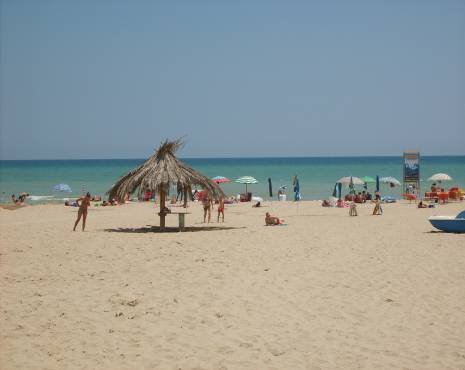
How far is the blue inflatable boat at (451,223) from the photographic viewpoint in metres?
13.6

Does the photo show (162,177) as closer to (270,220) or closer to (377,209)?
(270,220)

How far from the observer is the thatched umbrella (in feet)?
46.7

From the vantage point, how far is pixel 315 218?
739 inches

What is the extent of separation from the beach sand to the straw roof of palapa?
55.9 inches

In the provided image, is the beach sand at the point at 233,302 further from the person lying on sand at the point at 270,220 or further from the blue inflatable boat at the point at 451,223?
the person lying on sand at the point at 270,220

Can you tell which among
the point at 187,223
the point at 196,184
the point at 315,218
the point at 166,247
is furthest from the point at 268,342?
the point at 315,218

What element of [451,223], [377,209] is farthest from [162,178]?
[377,209]

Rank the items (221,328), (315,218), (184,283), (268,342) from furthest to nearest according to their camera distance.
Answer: (315,218) < (184,283) < (221,328) < (268,342)

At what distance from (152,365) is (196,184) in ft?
31.3

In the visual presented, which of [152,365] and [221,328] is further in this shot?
[221,328]

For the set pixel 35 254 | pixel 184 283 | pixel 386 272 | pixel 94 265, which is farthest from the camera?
pixel 35 254

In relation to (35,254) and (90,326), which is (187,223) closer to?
(35,254)

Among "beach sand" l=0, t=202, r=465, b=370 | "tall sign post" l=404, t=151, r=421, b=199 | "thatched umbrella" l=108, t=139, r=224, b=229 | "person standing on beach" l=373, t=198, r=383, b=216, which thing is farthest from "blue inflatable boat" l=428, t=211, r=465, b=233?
"tall sign post" l=404, t=151, r=421, b=199

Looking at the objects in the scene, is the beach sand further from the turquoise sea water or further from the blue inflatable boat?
the turquoise sea water
